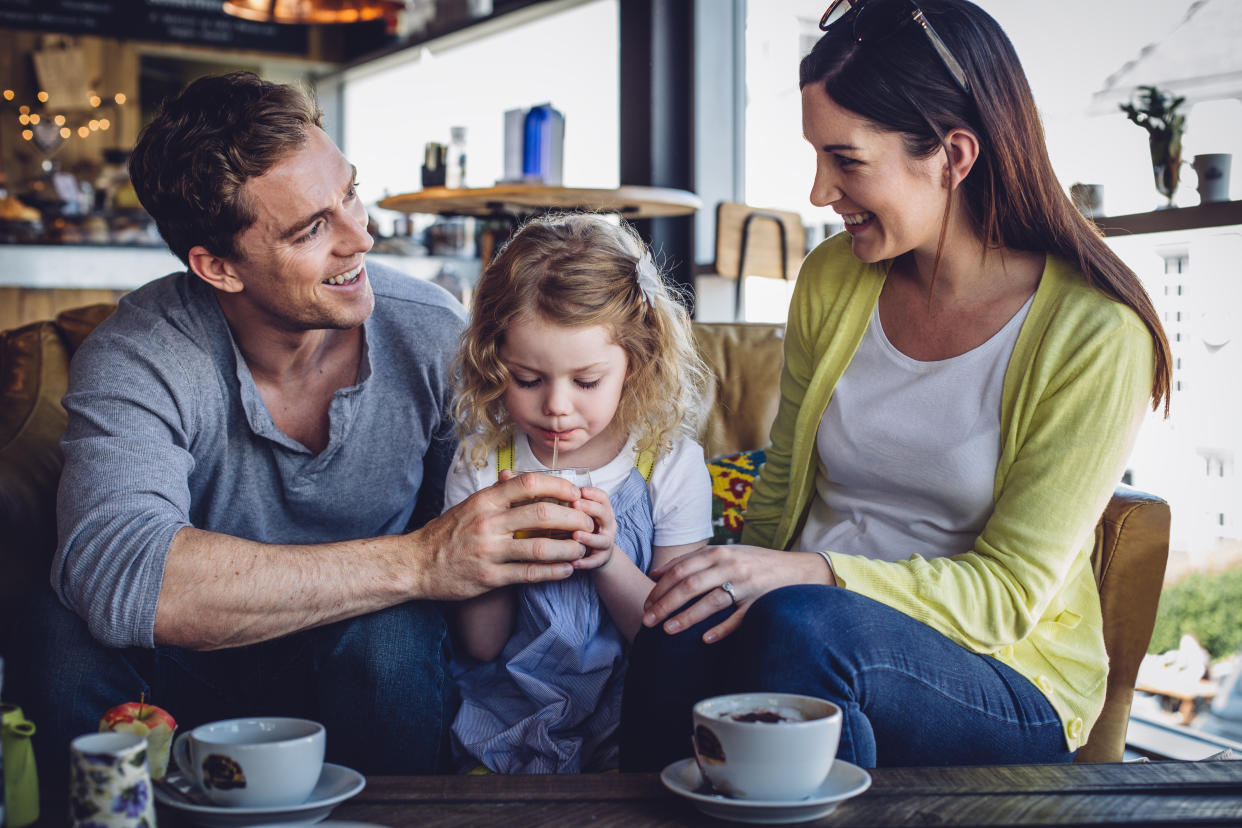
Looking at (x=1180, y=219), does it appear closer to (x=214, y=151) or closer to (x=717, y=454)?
(x=717, y=454)

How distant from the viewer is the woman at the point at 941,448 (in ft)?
4.24

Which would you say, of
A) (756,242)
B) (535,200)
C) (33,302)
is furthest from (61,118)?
(756,242)

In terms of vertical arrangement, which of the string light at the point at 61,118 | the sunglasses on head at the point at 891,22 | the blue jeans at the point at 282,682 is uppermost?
the string light at the point at 61,118

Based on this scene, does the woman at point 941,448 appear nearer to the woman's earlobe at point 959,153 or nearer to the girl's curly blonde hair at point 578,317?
the woman's earlobe at point 959,153

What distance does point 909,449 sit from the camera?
1.51m

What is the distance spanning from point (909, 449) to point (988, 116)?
1.41ft

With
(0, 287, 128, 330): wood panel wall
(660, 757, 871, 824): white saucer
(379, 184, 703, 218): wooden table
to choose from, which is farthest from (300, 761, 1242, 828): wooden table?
(0, 287, 128, 330): wood panel wall

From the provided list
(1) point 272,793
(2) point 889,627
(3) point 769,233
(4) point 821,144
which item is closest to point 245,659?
(1) point 272,793

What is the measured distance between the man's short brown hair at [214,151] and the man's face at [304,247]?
2 centimetres

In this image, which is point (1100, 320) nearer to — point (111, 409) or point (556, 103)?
point (111, 409)

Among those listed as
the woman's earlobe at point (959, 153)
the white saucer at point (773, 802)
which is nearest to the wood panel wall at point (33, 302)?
the woman's earlobe at point (959, 153)

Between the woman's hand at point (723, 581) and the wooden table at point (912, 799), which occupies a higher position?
the woman's hand at point (723, 581)

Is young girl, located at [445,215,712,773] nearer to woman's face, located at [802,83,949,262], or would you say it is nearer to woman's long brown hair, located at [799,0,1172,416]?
woman's face, located at [802,83,949,262]

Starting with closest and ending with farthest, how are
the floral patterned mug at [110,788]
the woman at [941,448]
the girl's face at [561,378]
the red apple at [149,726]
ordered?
the floral patterned mug at [110,788], the red apple at [149,726], the woman at [941,448], the girl's face at [561,378]
